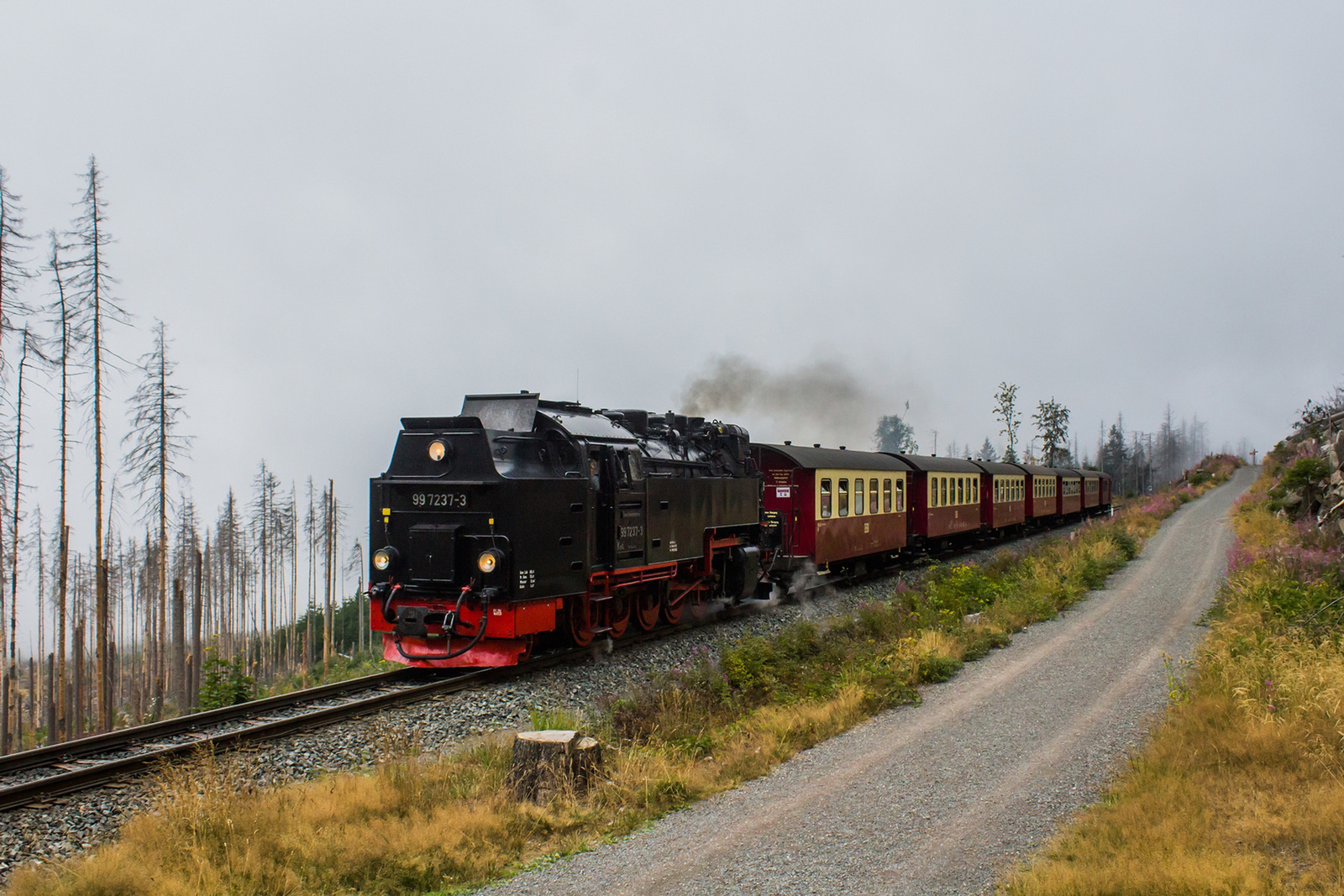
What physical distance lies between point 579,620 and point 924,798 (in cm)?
610

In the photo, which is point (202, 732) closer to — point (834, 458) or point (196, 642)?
point (196, 642)

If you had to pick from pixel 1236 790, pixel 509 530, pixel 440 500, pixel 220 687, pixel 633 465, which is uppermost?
pixel 633 465

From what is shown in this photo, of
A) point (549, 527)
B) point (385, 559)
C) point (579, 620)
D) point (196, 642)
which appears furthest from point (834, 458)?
point (196, 642)

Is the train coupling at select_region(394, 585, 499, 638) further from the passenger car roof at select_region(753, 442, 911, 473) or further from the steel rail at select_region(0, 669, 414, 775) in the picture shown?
the passenger car roof at select_region(753, 442, 911, 473)

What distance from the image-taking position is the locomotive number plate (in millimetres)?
10062

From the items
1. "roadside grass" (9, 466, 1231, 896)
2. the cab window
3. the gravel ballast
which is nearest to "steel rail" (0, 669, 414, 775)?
the gravel ballast

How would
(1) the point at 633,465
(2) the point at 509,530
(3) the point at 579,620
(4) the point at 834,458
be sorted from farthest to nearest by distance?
(4) the point at 834,458 → (1) the point at 633,465 → (3) the point at 579,620 → (2) the point at 509,530

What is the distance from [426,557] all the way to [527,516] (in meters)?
1.31

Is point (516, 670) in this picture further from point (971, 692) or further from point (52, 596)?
point (52, 596)

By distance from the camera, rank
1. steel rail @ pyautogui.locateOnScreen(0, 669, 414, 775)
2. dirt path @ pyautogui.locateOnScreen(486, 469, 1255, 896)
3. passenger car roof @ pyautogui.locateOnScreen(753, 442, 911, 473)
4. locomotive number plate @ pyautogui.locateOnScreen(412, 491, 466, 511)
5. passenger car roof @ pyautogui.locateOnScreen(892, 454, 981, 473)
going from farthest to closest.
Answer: passenger car roof @ pyautogui.locateOnScreen(892, 454, 981, 473) → passenger car roof @ pyautogui.locateOnScreen(753, 442, 911, 473) → locomotive number plate @ pyautogui.locateOnScreen(412, 491, 466, 511) → steel rail @ pyautogui.locateOnScreen(0, 669, 414, 775) → dirt path @ pyautogui.locateOnScreen(486, 469, 1255, 896)

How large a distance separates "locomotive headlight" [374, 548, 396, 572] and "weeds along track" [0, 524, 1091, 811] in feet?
4.49

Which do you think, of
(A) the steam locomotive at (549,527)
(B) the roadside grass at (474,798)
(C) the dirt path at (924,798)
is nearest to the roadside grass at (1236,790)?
(C) the dirt path at (924,798)

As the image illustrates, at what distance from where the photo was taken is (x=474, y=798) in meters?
6.55

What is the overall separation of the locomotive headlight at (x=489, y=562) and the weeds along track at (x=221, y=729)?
1.45 m
